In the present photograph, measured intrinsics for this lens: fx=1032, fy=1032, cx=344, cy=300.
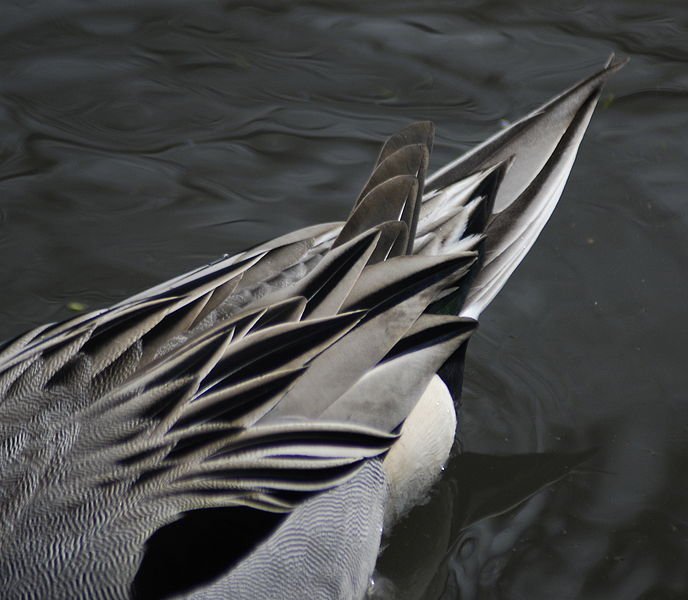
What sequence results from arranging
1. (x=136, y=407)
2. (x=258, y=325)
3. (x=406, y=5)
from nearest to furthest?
(x=136, y=407) < (x=258, y=325) < (x=406, y=5)

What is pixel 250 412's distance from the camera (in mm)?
2314

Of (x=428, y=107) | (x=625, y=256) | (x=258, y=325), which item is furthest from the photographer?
(x=428, y=107)

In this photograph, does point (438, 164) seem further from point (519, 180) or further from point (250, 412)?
point (250, 412)

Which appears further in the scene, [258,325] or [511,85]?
[511,85]

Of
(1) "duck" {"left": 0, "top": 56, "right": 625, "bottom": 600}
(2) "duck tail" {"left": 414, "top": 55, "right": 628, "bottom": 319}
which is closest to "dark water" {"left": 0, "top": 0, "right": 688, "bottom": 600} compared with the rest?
(1) "duck" {"left": 0, "top": 56, "right": 625, "bottom": 600}

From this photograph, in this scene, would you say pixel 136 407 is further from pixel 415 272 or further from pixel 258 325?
pixel 415 272

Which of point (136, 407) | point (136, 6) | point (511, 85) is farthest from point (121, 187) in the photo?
point (136, 407)

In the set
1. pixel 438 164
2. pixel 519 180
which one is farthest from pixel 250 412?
pixel 438 164

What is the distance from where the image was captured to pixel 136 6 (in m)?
5.11

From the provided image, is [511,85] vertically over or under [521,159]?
under

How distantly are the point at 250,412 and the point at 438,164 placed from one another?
7.32 ft

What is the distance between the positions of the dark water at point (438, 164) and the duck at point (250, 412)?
0.50 meters

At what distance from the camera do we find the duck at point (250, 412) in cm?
216

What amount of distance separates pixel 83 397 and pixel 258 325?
17.3 inches
